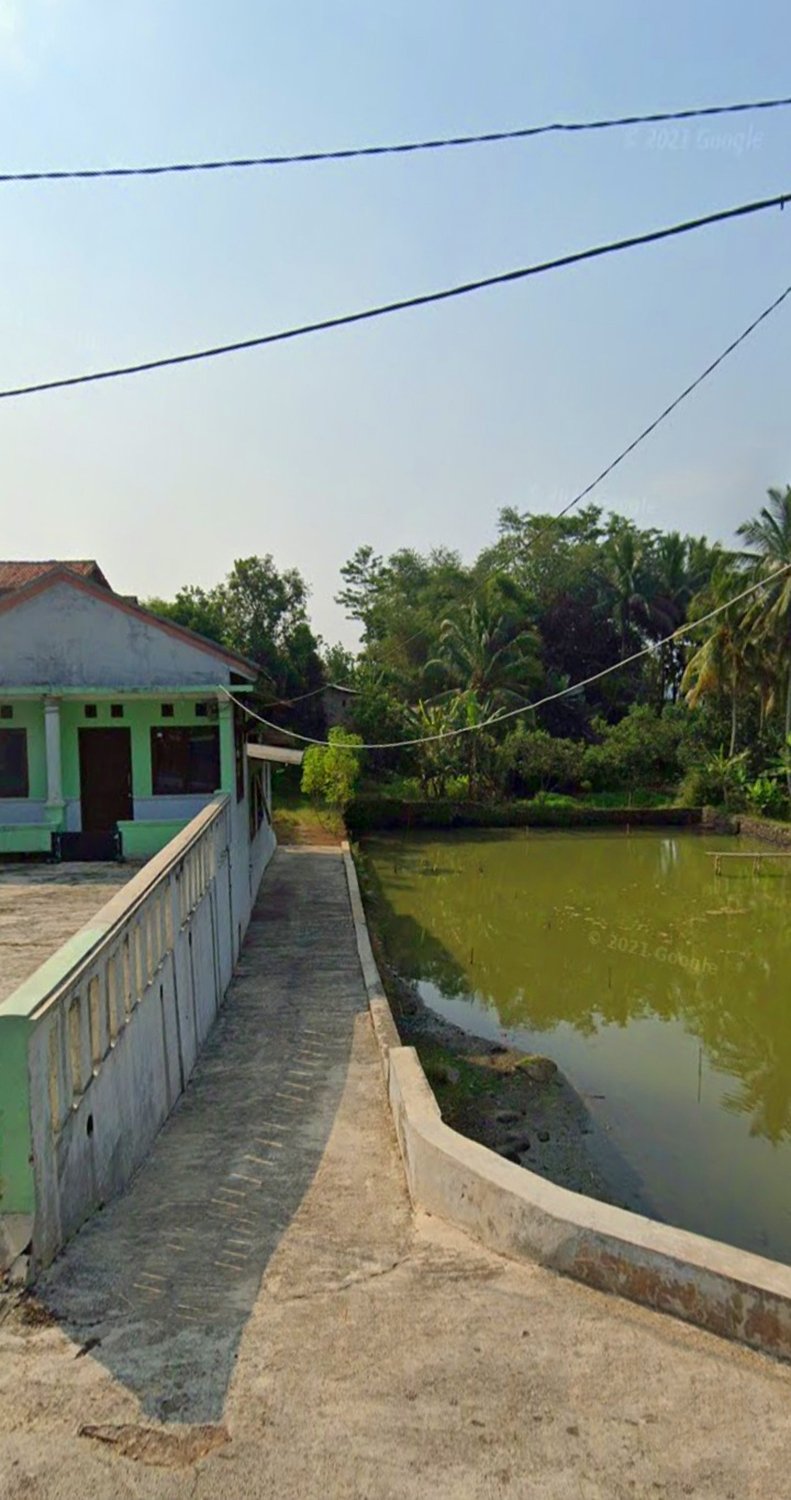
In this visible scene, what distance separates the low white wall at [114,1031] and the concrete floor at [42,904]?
0.99 metres

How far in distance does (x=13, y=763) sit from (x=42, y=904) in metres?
4.32

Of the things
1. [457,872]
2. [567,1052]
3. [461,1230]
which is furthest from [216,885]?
[457,872]

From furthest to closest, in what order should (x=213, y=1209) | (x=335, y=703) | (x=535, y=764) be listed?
(x=335, y=703) → (x=535, y=764) → (x=213, y=1209)

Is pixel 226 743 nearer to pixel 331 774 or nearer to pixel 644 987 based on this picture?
pixel 644 987

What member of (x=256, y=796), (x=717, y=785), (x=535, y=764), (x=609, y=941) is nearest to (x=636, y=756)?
(x=717, y=785)

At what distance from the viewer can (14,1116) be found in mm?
3582

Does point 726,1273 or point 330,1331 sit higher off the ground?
point 726,1273

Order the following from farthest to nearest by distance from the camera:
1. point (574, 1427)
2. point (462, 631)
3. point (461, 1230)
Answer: point (462, 631), point (461, 1230), point (574, 1427)

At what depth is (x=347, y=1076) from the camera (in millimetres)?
7273

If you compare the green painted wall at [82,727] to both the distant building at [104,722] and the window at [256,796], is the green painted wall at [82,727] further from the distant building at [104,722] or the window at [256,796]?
the window at [256,796]

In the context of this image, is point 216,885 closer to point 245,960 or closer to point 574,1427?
point 245,960

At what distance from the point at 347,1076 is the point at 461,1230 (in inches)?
122

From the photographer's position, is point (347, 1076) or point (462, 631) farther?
point (462, 631)

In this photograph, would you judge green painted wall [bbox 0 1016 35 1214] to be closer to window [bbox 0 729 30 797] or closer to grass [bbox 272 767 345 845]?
window [bbox 0 729 30 797]
